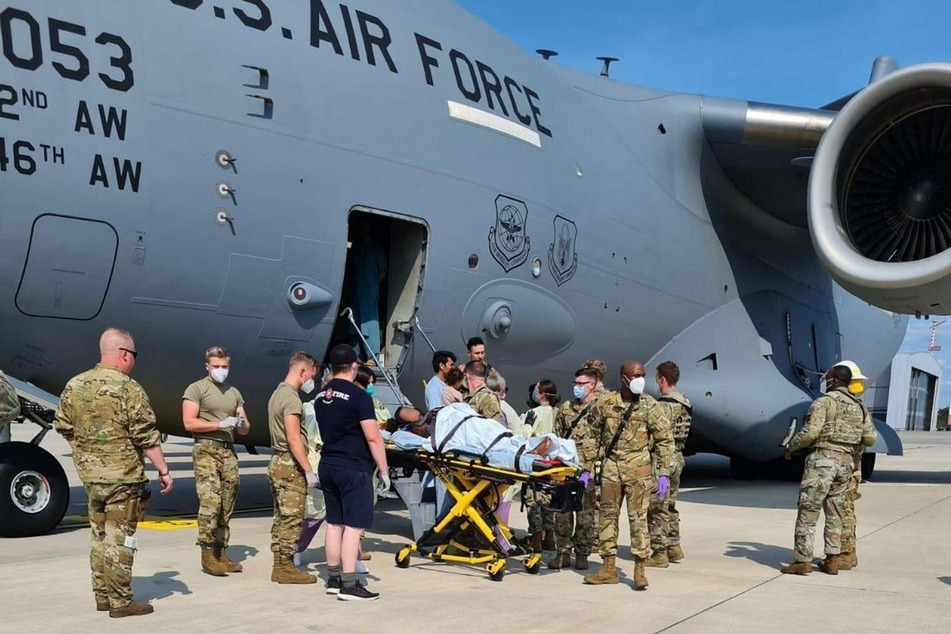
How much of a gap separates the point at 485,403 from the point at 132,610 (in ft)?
9.37

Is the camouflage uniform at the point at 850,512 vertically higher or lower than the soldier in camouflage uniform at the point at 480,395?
lower

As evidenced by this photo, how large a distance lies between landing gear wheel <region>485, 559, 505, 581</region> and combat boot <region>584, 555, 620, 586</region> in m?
0.52

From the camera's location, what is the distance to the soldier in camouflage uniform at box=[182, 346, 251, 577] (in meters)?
6.48

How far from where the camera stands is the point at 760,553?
8148 mm

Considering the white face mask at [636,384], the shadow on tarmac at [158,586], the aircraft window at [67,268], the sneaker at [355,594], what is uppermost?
the aircraft window at [67,268]

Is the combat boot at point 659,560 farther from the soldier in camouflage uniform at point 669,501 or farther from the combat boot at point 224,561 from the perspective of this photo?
the combat boot at point 224,561

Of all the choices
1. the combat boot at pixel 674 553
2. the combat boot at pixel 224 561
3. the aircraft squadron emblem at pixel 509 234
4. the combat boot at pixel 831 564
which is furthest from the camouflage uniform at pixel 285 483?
the aircraft squadron emblem at pixel 509 234

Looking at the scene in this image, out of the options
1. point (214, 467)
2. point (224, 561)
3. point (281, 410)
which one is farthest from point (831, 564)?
point (214, 467)

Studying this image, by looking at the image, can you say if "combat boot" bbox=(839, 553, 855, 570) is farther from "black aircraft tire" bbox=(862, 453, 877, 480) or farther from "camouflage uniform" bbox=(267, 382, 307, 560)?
"black aircraft tire" bbox=(862, 453, 877, 480)

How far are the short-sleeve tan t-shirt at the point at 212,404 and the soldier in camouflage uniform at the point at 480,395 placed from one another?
1620 mm

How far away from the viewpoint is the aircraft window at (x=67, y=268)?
7082 millimetres

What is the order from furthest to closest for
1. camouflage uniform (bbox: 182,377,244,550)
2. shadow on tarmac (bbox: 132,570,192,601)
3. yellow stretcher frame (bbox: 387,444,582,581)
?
1. yellow stretcher frame (bbox: 387,444,582,581)
2. camouflage uniform (bbox: 182,377,244,550)
3. shadow on tarmac (bbox: 132,570,192,601)

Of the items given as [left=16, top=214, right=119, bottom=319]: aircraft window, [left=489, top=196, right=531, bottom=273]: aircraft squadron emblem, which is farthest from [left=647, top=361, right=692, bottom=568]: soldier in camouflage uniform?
[left=16, top=214, right=119, bottom=319]: aircraft window

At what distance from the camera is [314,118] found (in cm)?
834
